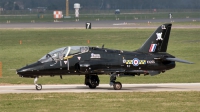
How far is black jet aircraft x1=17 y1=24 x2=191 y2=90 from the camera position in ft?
102

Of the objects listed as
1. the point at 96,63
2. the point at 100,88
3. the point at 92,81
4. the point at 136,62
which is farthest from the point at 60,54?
the point at 136,62

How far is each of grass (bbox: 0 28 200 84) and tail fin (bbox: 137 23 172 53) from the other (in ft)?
15.6

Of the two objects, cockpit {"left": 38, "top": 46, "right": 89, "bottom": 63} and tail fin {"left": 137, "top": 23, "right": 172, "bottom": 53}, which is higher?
tail fin {"left": 137, "top": 23, "right": 172, "bottom": 53}

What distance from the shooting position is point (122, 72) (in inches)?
1248

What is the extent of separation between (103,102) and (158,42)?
7877 mm

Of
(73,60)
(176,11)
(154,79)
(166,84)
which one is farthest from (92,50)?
(176,11)

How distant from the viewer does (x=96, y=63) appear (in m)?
31.6

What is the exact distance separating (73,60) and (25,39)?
44.6m

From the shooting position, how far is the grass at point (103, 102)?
2430 centimetres

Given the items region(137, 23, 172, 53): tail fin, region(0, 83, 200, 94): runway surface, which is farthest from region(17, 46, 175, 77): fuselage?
region(0, 83, 200, 94): runway surface

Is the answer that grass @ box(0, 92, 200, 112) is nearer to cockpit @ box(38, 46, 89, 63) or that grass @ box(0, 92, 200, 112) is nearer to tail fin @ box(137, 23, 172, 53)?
cockpit @ box(38, 46, 89, 63)

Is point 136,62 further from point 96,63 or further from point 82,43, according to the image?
point 82,43

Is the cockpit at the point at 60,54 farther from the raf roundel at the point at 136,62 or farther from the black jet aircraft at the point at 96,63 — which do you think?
the raf roundel at the point at 136,62

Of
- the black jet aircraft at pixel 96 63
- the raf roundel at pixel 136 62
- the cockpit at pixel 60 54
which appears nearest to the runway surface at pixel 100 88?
the black jet aircraft at pixel 96 63
